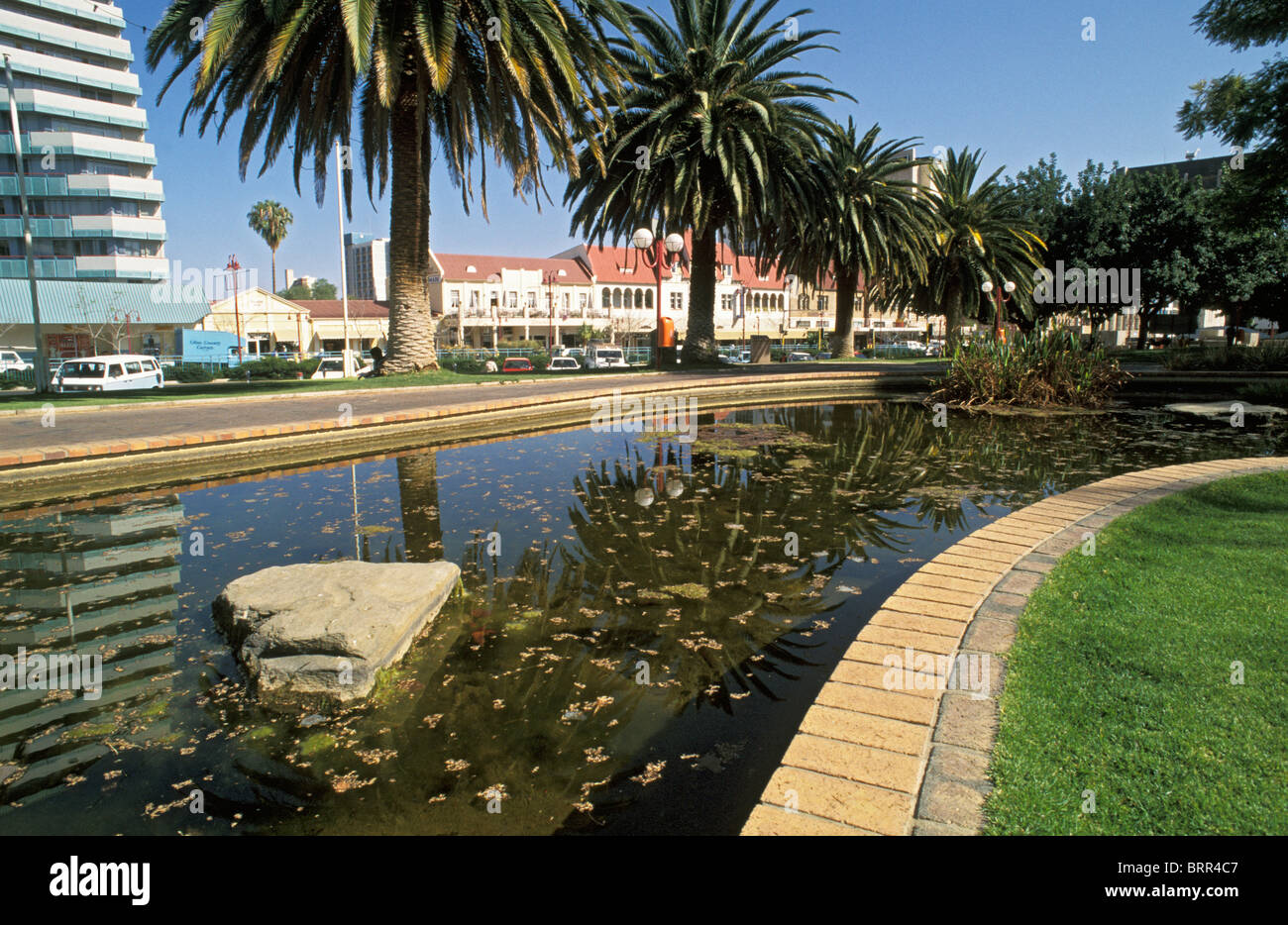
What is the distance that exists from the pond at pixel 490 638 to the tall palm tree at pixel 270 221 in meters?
67.6

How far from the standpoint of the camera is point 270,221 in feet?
212

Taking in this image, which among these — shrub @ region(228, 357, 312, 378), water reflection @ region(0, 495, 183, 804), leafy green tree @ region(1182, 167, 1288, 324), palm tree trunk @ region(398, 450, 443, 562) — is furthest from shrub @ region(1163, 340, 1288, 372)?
shrub @ region(228, 357, 312, 378)

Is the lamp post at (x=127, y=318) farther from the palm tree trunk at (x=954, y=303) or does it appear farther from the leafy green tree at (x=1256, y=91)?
the leafy green tree at (x=1256, y=91)

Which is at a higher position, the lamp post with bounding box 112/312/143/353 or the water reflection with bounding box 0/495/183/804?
the lamp post with bounding box 112/312/143/353

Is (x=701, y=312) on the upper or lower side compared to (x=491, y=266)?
lower

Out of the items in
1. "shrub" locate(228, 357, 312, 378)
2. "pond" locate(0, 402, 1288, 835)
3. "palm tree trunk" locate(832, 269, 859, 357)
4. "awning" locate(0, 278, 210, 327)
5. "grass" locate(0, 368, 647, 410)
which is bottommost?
"pond" locate(0, 402, 1288, 835)

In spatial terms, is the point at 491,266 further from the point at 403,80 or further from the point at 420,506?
the point at 420,506

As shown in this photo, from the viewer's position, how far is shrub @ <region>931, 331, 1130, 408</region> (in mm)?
14031

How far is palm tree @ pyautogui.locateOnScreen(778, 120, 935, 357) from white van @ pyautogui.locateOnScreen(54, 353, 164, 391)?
2223 centimetres

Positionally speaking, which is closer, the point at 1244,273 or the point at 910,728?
the point at 910,728

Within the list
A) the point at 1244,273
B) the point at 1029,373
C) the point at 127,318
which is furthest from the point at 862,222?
the point at 127,318

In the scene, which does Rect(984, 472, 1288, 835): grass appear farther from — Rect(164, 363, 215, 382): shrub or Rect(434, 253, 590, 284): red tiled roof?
Rect(434, 253, 590, 284): red tiled roof

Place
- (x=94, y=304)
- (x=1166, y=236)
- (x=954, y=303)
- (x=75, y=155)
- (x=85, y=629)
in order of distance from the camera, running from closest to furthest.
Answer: (x=85, y=629) → (x=954, y=303) → (x=1166, y=236) → (x=94, y=304) → (x=75, y=155)

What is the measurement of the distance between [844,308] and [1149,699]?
33352 mm
